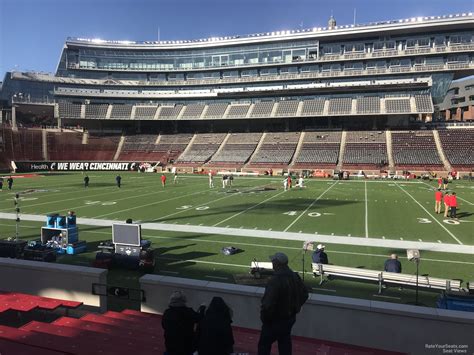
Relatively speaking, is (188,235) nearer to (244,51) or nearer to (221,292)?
(221,292)

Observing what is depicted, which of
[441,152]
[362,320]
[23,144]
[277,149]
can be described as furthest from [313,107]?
[362,320]

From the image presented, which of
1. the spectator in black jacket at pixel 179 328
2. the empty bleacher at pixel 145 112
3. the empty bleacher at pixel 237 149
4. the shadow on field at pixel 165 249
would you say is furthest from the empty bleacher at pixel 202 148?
the spectator in black jacket at pixel 179 328

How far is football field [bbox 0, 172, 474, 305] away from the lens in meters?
11.6

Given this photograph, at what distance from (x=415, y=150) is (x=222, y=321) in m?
54.4

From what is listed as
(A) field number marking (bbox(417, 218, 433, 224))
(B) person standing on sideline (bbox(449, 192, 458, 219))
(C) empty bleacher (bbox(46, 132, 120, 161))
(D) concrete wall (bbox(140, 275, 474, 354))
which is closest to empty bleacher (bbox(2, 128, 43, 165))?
(C) empty bleacher (bbox(46, 132, 120, 161))

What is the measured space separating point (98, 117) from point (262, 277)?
6951 cm

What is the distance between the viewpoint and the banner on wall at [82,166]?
5744 centimetres

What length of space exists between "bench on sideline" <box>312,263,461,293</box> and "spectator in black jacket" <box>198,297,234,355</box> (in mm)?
6498

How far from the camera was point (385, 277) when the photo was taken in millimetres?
9523

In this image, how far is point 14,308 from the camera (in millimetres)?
6602

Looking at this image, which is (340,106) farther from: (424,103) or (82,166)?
(82,166)

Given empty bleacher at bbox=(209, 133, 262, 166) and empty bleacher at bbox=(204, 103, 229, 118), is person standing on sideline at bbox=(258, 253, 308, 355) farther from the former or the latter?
empty bleacher at bbox=(204, 103, 229, 118)

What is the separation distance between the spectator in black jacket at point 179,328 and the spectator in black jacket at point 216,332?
→ 0.17 meters

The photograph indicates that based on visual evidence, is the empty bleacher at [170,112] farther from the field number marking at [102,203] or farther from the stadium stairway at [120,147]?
the field number marking at [102,203]
